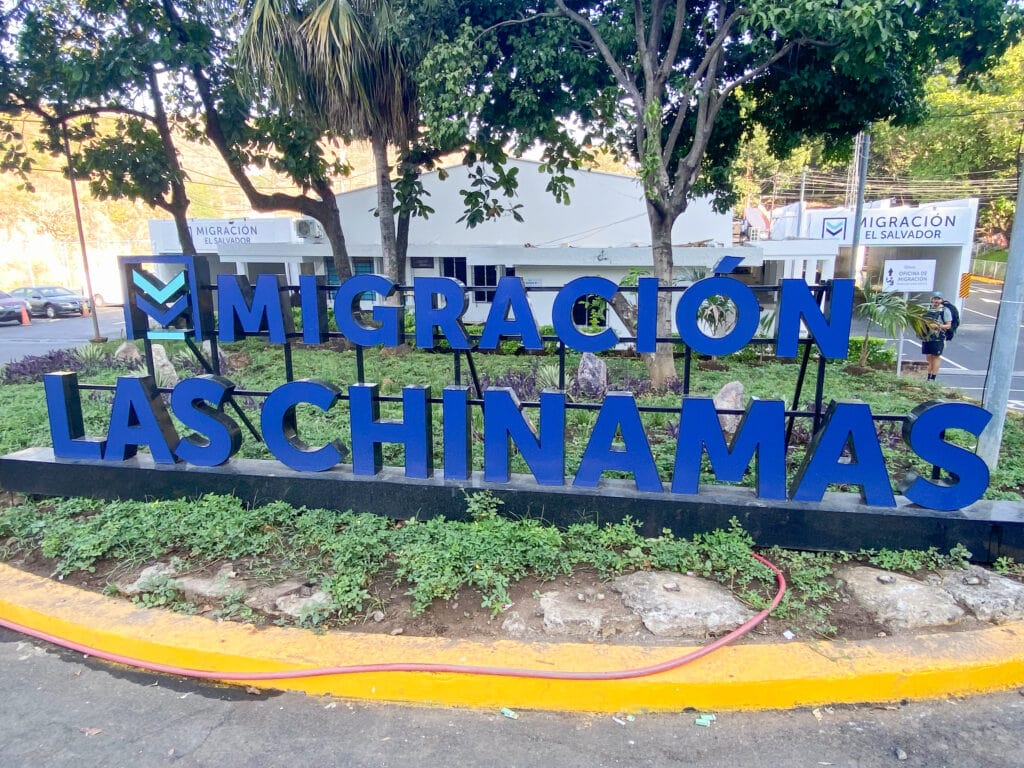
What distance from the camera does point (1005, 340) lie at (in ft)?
16.2

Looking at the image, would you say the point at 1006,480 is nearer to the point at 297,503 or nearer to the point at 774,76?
the point at 297,503

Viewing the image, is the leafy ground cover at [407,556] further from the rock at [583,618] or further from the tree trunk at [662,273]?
the tree trunk at [662,273]

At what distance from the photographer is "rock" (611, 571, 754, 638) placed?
11.5 feet

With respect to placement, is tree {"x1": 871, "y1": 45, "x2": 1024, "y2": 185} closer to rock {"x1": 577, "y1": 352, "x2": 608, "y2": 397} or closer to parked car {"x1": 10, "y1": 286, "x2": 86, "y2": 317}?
rock {"x1": 577, "y1": 352, "x2": 608, "y2": 397}

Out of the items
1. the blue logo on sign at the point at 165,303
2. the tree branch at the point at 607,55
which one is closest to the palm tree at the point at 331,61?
the tree branch at the point at 607,55

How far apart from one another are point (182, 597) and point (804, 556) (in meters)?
3.98

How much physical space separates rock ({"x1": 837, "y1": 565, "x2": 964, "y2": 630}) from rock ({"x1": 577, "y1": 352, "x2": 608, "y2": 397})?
470cm

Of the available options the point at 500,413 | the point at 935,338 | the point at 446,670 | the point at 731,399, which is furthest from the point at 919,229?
the point at 446,670

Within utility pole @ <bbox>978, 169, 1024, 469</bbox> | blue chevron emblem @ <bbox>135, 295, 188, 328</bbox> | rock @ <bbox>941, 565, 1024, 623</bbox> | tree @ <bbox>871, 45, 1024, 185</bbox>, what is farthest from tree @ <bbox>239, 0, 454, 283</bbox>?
tree @ <bbox>871, 45, 1024, 185</bbox>

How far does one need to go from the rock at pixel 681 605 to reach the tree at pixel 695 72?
4.96 m

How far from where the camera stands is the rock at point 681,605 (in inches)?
138

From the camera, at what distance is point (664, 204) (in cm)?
867

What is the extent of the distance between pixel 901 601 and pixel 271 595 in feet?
12.2

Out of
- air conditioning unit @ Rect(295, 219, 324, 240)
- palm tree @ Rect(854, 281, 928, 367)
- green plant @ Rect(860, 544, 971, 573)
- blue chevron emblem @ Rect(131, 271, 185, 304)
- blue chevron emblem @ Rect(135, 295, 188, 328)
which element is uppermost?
air conditioning unit @ Rect(295, 219, 324, 240)
